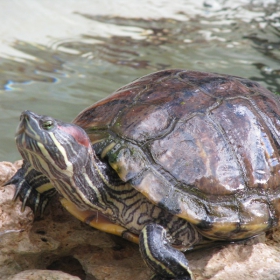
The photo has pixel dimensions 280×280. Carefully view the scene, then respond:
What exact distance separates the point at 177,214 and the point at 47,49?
19.1ft

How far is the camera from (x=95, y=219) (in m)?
3.23

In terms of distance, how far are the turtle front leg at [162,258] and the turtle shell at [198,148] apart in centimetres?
Result: 22

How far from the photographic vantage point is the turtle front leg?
288 centimetres

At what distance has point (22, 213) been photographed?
3404mm

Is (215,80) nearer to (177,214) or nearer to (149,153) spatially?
(149,153)

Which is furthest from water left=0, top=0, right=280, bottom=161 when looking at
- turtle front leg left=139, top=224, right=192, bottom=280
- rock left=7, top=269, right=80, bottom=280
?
turtle front leg left=139, top=224, right=192, bottom=280

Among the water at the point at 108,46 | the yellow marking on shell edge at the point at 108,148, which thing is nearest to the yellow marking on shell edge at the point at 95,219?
the yellow marking on shell edge at the point at 108,148

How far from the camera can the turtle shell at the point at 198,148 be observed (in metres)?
3.04

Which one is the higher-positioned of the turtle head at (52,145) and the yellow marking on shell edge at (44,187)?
the turtle head at (52,145)

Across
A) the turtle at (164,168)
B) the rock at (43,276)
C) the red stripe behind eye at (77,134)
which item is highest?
the red stripe behind eye at (77,134)

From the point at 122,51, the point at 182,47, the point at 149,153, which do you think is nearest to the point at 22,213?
the point at 149,153

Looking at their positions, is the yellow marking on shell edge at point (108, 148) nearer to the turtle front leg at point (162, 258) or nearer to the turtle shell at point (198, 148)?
the turtle shell at point (198, 148)

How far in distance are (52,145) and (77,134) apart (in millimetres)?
184

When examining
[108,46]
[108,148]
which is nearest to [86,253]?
[108,148]
